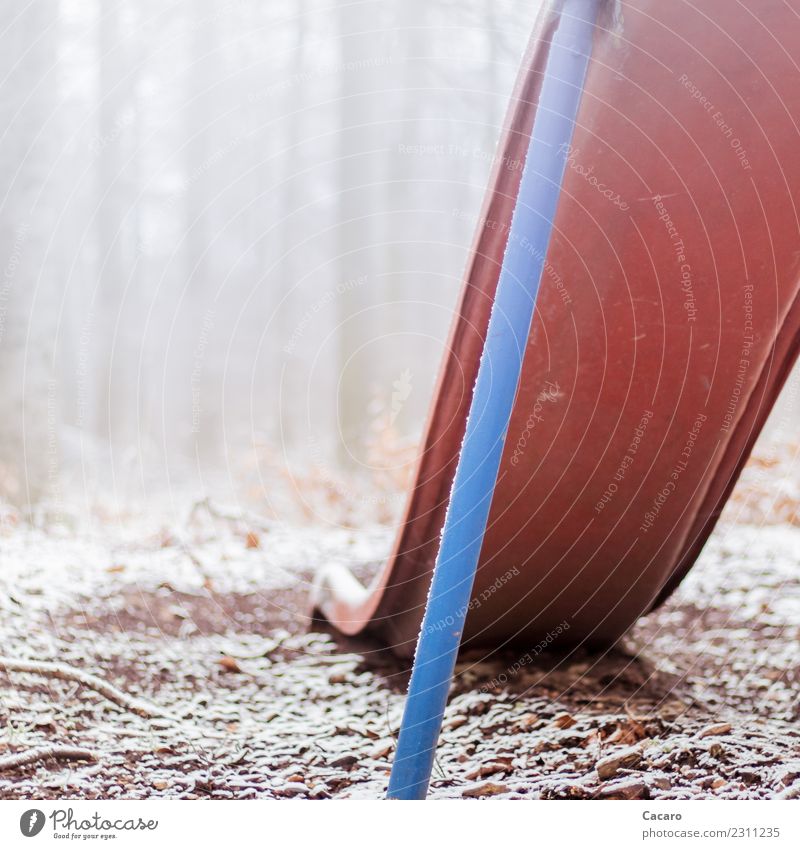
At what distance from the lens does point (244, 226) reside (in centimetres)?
440

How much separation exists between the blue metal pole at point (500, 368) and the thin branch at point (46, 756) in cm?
37

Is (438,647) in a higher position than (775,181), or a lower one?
lower

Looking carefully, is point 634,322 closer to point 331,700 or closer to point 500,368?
point 500,368

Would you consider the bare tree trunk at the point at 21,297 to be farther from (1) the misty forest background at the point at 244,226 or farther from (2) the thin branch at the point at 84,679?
(2) the thin branch at the point at 84,679

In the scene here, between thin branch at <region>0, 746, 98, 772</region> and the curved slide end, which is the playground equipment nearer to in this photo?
the curved slide end

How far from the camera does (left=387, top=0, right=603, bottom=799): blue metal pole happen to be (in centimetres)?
67

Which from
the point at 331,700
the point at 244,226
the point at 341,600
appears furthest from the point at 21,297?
the point at 244,226

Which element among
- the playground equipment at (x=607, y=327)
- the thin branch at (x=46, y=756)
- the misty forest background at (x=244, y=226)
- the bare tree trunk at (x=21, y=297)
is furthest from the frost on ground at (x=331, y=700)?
the misty forest background at (x=244, y=226)

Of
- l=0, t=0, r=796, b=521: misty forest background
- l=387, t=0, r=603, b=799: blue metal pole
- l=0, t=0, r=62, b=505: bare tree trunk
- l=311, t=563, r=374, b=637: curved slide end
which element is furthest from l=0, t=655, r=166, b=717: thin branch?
l=0, t=0, r=796, b=521: misty forest background

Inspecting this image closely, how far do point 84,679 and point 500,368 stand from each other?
2.24ft
